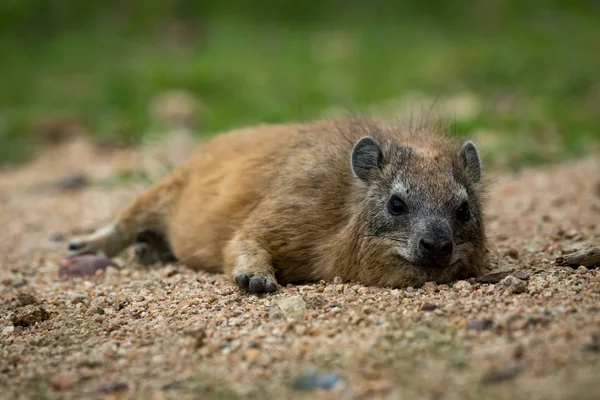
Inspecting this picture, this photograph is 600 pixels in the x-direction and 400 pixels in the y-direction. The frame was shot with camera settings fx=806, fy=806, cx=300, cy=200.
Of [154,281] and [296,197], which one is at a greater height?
[296,197]

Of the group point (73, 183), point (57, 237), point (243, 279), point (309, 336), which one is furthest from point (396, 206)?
point (73, 183)

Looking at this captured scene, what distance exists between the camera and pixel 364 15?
23.1m

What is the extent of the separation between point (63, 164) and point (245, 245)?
8.59 m

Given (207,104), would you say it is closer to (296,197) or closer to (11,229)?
(11,229)

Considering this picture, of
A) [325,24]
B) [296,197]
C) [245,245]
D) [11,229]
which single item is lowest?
[11,229]

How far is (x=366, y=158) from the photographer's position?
246 inches

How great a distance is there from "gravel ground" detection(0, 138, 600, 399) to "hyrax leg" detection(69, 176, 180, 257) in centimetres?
76

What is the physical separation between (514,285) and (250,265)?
6.51ft

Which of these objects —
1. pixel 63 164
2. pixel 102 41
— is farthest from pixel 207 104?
pixel 102 41

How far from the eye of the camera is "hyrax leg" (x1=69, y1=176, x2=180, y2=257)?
8008mm

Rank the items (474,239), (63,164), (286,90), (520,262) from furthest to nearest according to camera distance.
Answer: (286,90) → (63,164) → (520,262) → (474,239)

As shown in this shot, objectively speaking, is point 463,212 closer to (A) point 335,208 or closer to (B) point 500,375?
(A) point 335,208

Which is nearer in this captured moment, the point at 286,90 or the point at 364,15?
the point at 286,90

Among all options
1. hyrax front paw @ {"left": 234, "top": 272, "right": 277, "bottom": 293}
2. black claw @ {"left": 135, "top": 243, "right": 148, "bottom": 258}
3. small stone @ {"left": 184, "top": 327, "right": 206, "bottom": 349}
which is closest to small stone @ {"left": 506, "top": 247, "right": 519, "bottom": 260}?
hyrax front paw @ {"left": 234, "top": 272, "right": 277, "bottom": 293}
